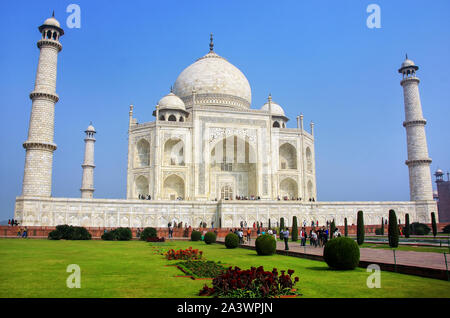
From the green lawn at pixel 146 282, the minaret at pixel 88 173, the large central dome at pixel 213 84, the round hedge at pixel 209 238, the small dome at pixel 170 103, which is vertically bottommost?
the green lawn at pixel 146 282

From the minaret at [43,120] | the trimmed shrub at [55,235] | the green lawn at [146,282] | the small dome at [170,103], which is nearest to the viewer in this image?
the green lawn at [146,282]

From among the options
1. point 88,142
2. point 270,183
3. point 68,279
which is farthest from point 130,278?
point 88,142

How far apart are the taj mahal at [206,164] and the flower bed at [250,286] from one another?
18954mm

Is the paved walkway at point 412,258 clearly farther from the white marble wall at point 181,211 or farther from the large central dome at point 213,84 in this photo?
the large central dome at point 213,84

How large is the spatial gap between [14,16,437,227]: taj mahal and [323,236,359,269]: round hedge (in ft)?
55.3

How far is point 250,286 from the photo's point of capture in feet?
17.7

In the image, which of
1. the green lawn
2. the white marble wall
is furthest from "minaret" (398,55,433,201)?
the green lawn

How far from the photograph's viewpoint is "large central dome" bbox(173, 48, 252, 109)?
32.8 metres

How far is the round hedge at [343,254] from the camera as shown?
7.82m

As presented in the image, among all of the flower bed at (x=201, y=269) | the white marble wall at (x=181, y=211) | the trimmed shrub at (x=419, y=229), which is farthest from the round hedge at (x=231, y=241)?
the trimmed shrub at (x=419, y=229)

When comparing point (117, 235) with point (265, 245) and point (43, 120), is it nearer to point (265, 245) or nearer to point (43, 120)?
point (43, 120)

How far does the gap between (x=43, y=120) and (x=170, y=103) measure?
420 inches

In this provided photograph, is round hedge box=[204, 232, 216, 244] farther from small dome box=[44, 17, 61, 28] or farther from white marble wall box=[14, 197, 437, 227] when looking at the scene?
small dome box=[44, 17, 61, 28]

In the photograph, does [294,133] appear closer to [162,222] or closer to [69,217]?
[162,222]
